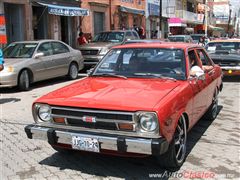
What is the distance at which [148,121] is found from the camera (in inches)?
158

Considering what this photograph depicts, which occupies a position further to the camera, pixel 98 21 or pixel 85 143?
pixel 98 21

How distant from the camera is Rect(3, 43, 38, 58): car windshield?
11.7m

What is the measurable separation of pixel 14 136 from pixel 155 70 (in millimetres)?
2573

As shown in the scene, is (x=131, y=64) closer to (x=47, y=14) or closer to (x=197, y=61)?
(x=197, y=61)

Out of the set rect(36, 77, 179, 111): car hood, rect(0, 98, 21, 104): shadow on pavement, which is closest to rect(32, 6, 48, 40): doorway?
rect(0, 98, 21, 104): shadow on pavement

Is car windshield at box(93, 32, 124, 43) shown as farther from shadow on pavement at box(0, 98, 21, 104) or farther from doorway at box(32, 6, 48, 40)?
shadow on pavement at box(0, 98, 21, 104)

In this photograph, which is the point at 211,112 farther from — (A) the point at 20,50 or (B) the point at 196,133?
(A) the point at 20,50

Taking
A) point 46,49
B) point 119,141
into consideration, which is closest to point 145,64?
point 119,141

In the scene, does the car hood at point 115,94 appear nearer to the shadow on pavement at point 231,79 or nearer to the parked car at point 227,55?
the parked car at point 227,55

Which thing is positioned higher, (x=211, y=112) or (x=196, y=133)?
(x=211, y=112)

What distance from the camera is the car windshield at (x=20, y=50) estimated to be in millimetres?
11672

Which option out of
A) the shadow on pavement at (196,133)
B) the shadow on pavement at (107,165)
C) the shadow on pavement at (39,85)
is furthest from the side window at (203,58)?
the shadow on pavement at (39,85)

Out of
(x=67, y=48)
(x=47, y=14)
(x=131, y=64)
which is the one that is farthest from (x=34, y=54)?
(x=47, y=14)

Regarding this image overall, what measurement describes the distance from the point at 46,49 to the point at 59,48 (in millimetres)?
805
